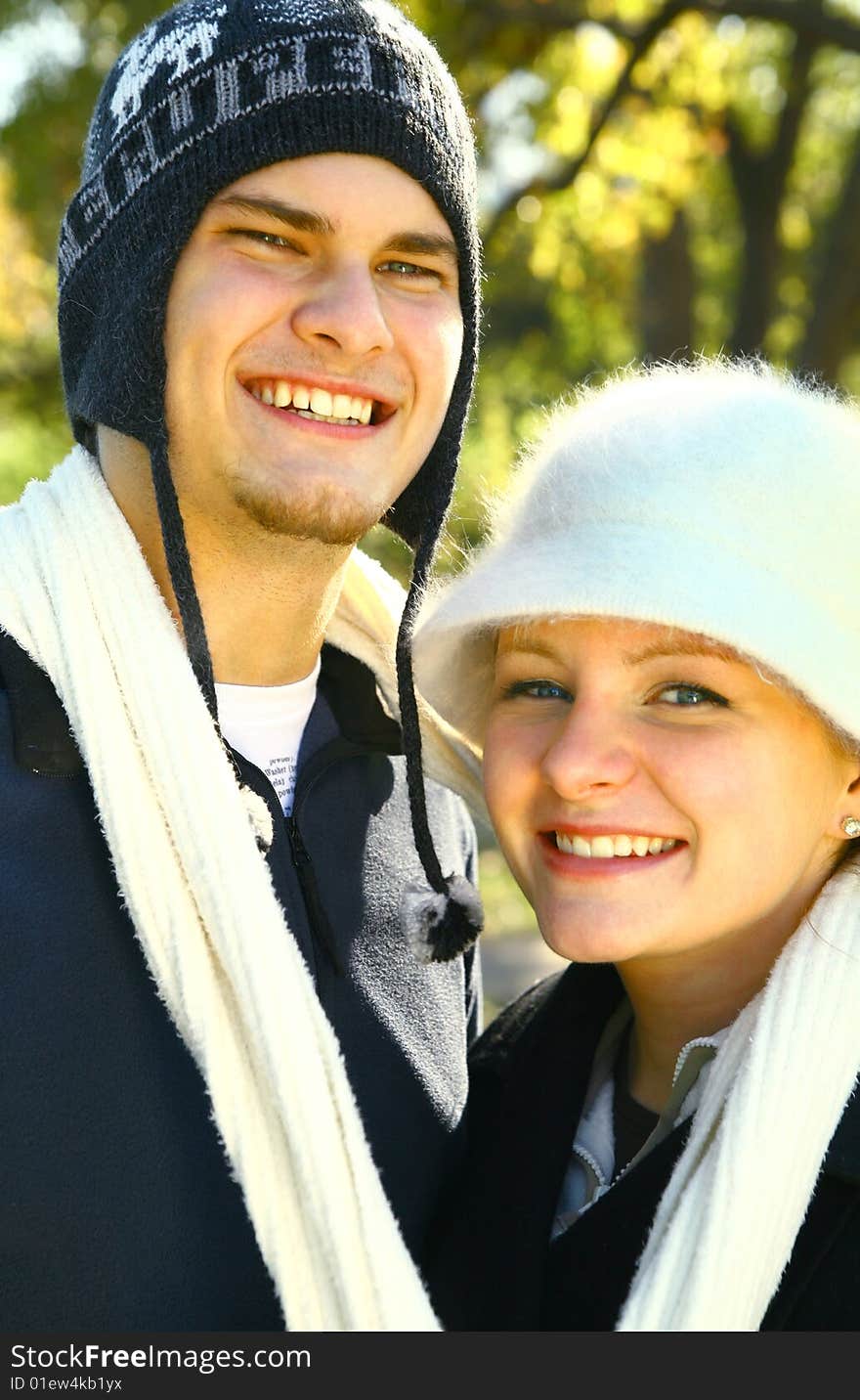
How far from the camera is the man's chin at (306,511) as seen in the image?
2.20 metres

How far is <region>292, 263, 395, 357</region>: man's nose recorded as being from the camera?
224 centimetres

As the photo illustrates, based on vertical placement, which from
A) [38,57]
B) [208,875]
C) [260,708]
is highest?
[38,57]

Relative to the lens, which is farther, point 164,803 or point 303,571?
point 303,571

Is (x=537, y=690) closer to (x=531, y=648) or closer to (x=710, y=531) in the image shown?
(x=531, y=648)

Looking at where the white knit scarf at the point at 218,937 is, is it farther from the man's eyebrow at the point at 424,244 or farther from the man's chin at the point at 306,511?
the man's eyebrow at the point at 424,244

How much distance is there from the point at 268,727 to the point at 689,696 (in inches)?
28.1

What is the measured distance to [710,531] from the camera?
189 centimetres

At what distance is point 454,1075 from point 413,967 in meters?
0.18

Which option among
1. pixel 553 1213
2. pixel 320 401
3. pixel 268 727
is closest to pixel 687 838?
pixel 553 1213

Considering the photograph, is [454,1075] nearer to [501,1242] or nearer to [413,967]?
[413,967]

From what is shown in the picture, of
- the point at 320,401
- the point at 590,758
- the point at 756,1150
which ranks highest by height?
the point at 320,401

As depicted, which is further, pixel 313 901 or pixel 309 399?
pixel 309 399

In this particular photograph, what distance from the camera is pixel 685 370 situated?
224cm

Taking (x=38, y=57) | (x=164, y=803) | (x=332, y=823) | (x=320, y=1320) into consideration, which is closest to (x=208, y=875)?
(x=164, y=803)
